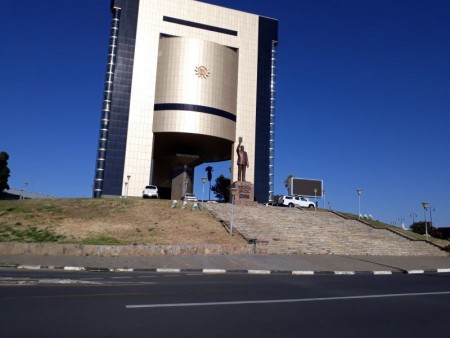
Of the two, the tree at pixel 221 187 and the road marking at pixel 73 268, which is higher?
the tree at pixel 221 187

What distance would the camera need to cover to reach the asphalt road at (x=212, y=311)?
211 inches

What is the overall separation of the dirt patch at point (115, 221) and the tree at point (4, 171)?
38866 millimetres

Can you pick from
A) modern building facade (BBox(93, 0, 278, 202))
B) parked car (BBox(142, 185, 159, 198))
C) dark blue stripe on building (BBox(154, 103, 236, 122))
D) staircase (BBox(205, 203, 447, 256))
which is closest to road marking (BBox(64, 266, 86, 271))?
staircase (BBox(205, 203, 447, 256))

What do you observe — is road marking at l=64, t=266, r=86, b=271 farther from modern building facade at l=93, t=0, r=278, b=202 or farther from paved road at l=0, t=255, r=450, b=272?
modern building facade at l=93, t=0, r=278, b=202

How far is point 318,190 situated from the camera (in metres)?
58.4

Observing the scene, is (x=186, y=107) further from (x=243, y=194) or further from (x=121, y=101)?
(x=243, y=194)

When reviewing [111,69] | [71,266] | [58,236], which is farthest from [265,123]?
[71,266]

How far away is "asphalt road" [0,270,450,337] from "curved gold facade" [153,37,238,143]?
52.0m

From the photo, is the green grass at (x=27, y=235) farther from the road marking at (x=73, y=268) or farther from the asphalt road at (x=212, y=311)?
the asphalt road at (x=212, y=311)

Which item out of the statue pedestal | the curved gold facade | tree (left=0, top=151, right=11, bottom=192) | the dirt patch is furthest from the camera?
tree (left=0, top=151, right=11, bottom=192)

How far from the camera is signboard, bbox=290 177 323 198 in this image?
2271 inches

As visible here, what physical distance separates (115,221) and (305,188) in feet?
123

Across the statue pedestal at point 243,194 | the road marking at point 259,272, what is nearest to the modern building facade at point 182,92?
the statue pedestal at point 243,194

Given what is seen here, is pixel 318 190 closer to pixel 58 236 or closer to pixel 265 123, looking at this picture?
pixel 265 123
